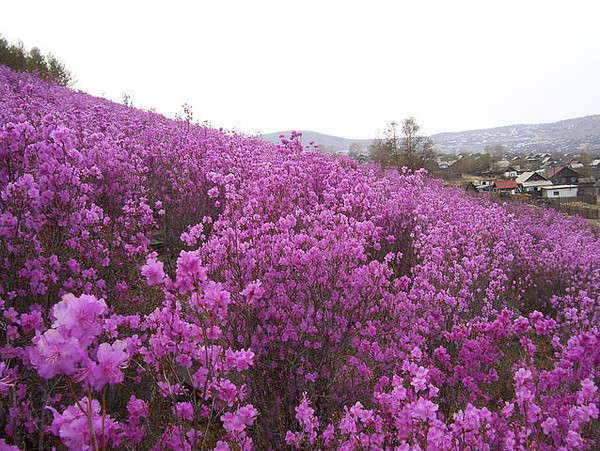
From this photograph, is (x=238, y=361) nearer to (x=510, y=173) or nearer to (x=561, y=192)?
(x=561, y=192)

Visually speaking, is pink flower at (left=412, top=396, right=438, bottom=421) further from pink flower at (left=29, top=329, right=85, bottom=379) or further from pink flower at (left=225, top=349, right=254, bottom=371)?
pink flower at (left=29, top=329, right=85, bottom=379)

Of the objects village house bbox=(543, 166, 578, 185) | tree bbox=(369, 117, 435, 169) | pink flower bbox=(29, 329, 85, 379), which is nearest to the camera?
pink flower bbox=(29, 329, 85, 379)

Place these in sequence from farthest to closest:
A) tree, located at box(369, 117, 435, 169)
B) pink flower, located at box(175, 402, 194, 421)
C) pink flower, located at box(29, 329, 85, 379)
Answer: tree, located at box(369, 117, 435, 169)
pink flower, located at box(175, 402, 194, 421)
pink flower, located at box(29, 329, 85, 379)

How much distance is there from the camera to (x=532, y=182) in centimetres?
6612

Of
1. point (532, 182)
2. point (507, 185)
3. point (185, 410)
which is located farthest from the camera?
point (532, 182)

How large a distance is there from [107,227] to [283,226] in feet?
6.18

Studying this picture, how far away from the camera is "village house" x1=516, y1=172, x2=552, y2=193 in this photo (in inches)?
2504

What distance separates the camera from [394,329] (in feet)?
10.4

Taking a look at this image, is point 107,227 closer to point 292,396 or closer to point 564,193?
point 292,396

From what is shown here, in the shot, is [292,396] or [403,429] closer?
[403,429]

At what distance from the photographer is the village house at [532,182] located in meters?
63.6

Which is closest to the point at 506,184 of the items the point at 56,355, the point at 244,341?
the point at 244,341

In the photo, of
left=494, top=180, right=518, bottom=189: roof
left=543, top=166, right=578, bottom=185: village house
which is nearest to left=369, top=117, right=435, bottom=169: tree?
left=494, top=180, right=518, bottom=189: roof

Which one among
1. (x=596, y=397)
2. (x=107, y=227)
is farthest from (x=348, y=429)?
(x=107, y=227)
